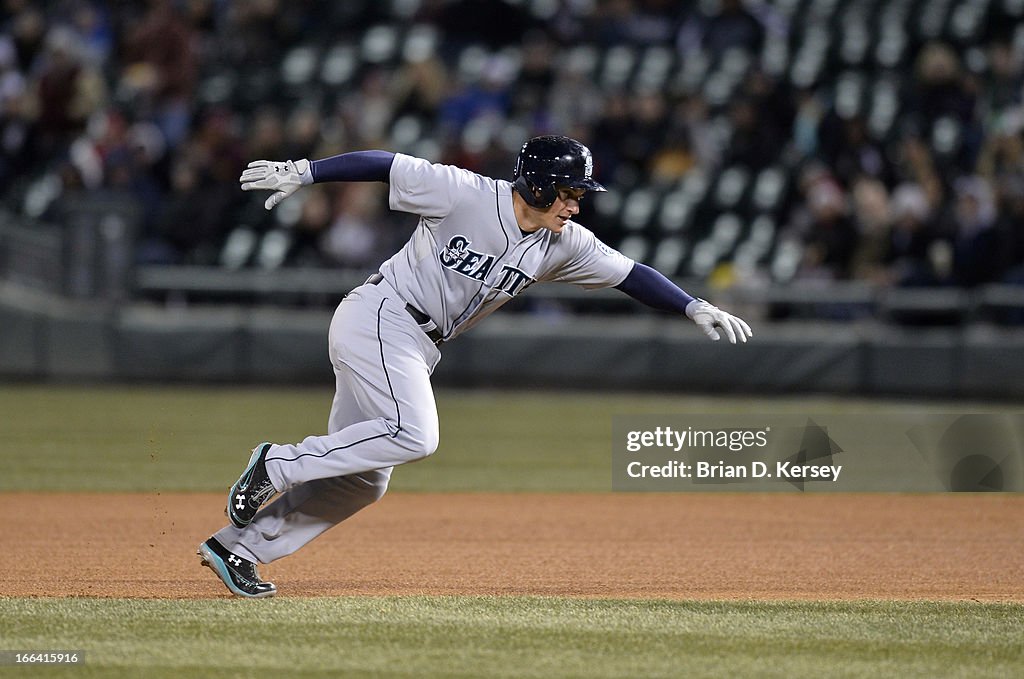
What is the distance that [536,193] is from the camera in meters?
5.52

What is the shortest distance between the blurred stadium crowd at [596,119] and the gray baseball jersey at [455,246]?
878 centimetres

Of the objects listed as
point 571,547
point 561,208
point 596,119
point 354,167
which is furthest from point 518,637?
point 596,119

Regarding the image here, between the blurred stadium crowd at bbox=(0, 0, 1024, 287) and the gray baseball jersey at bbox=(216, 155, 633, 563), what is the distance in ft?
28.8

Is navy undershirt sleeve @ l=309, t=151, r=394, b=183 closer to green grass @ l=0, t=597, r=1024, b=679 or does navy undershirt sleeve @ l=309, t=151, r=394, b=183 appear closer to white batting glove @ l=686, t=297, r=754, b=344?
white batting glove @ l=686, t=297, r=754, b=344

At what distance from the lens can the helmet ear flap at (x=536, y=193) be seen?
18.1ft

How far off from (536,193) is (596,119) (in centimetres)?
1007

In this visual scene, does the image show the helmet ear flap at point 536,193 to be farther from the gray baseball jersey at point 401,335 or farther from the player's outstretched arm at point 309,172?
the player's outstretched arm at point 309,172

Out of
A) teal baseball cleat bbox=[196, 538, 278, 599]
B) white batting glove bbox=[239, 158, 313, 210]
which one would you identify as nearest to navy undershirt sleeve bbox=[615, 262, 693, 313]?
white batting glove bbox=[239, 158, 313, 210]

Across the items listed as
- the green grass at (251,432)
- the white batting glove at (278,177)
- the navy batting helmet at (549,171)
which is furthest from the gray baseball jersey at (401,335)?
the green grass at (251,432)

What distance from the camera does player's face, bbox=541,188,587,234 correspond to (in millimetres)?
5562

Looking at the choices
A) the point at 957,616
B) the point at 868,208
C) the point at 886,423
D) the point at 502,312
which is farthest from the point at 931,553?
the point at 502,312

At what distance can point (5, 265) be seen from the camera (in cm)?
1510

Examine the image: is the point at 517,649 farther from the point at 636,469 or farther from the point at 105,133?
the point at 105,133

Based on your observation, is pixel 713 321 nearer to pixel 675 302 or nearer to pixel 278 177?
pixel 675 302
